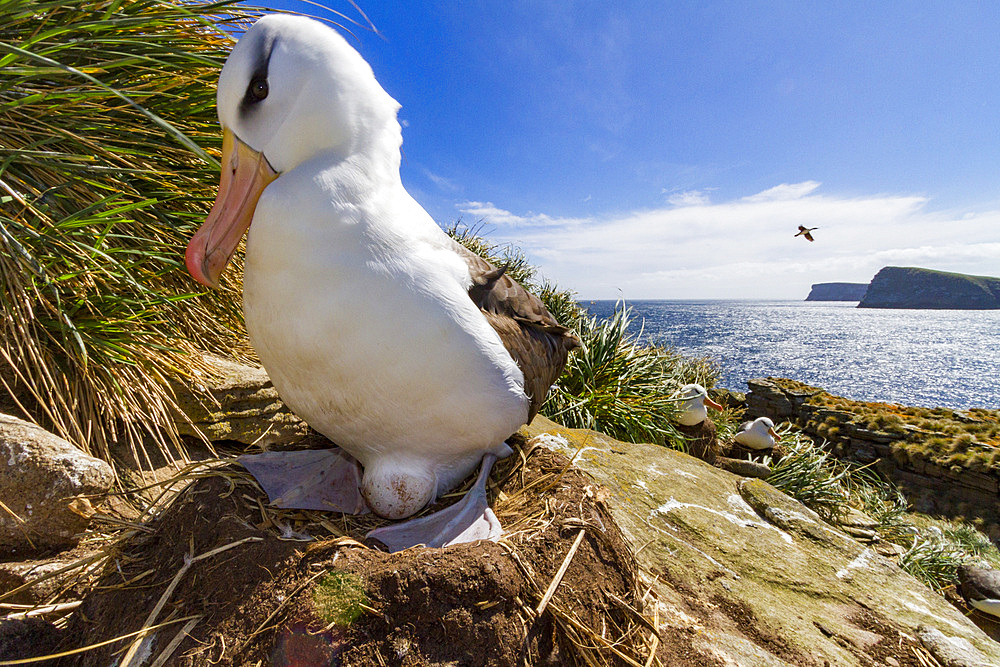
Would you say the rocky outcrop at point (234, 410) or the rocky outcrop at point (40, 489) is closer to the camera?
the rocky outcrop at point (40, 489)

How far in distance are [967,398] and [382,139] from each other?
2006 inches

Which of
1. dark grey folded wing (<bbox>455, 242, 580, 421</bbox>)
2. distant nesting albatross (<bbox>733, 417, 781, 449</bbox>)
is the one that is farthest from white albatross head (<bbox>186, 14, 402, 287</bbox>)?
distant nesting albatross (<bbox>733, 417, 781, 449</bbox>)

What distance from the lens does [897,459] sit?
11.7 metres

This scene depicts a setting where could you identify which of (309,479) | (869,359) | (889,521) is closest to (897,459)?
(889,521)

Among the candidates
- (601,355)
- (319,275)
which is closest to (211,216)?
(319,275)

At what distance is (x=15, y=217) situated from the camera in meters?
2.16

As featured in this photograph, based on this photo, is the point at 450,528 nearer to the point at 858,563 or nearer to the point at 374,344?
the point at 374,344

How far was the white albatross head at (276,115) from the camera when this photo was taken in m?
1.60

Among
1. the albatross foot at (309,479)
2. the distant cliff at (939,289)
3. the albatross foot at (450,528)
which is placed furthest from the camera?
the distant cliff at (939,289)

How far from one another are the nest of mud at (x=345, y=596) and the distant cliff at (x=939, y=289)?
187 meters

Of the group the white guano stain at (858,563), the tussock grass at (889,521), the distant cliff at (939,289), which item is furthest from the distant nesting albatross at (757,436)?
the distant cliff at (939,289)

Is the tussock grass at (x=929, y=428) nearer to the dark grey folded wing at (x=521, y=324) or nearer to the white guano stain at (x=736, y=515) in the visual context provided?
the white guano stain at (x=736, y=515)

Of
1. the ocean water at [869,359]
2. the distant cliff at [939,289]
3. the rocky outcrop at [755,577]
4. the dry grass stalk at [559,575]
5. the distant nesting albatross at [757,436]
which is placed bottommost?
the ocean water at [869,359]

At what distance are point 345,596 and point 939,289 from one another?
19232 centimetres
